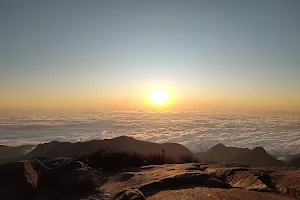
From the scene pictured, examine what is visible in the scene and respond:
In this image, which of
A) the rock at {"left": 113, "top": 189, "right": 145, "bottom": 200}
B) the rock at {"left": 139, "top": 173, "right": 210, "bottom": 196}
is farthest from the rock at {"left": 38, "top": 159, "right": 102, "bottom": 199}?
the rock at {"left": 113, "top": 189, "right": 145, "bottom": 200}

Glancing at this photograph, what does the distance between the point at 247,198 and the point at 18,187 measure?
598 cm

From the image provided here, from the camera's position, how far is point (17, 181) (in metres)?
6.90

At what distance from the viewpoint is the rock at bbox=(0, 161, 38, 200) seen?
6.66 metres

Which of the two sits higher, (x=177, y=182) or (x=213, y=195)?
(x=213, y=195)

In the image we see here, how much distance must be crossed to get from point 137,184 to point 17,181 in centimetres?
341

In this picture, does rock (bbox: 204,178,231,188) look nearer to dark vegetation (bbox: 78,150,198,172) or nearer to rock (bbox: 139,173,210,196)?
rock (bbox: 139,173,210,196)

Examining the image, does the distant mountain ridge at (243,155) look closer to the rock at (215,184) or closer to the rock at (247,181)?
the rock at (247,181)

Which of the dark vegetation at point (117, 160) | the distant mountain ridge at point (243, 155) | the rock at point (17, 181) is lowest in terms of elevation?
the distant mountain ridge at point (243, 155)

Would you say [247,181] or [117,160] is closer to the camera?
[247,181]

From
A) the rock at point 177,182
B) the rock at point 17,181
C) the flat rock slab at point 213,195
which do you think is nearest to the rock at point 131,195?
the flat rock slab at point 213,195

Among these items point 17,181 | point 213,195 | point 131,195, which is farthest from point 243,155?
point 131,195

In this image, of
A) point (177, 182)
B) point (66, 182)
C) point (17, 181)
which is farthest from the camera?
point (66, 182)

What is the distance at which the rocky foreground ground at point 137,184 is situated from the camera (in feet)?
18.3

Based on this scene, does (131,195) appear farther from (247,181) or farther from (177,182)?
(247,181)
